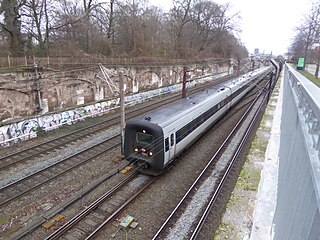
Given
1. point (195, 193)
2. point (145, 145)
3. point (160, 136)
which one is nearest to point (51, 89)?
point (145, 145)

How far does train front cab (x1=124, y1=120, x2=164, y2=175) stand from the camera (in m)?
10.7

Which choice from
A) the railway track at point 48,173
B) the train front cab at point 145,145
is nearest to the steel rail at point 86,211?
the train front cab at point 145,145

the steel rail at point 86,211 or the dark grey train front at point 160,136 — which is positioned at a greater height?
the dark grey train front at point 160,136

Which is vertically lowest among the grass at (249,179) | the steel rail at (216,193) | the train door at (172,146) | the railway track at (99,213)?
the railway track at (99,213)

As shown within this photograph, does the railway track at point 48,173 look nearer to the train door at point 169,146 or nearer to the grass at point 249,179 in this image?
the train door at point 169,146

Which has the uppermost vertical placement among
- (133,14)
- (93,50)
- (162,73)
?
(133,14)

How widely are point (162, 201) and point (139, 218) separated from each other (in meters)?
1.38

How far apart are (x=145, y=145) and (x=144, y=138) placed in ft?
1.06

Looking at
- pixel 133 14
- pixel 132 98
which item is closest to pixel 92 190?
pixel 132 98

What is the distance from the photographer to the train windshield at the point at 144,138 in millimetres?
11086

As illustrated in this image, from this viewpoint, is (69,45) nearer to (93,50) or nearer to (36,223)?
(93,50)

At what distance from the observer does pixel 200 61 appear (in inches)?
2073

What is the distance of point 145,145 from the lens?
11266 mm

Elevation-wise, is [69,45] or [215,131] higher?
[69,45]
